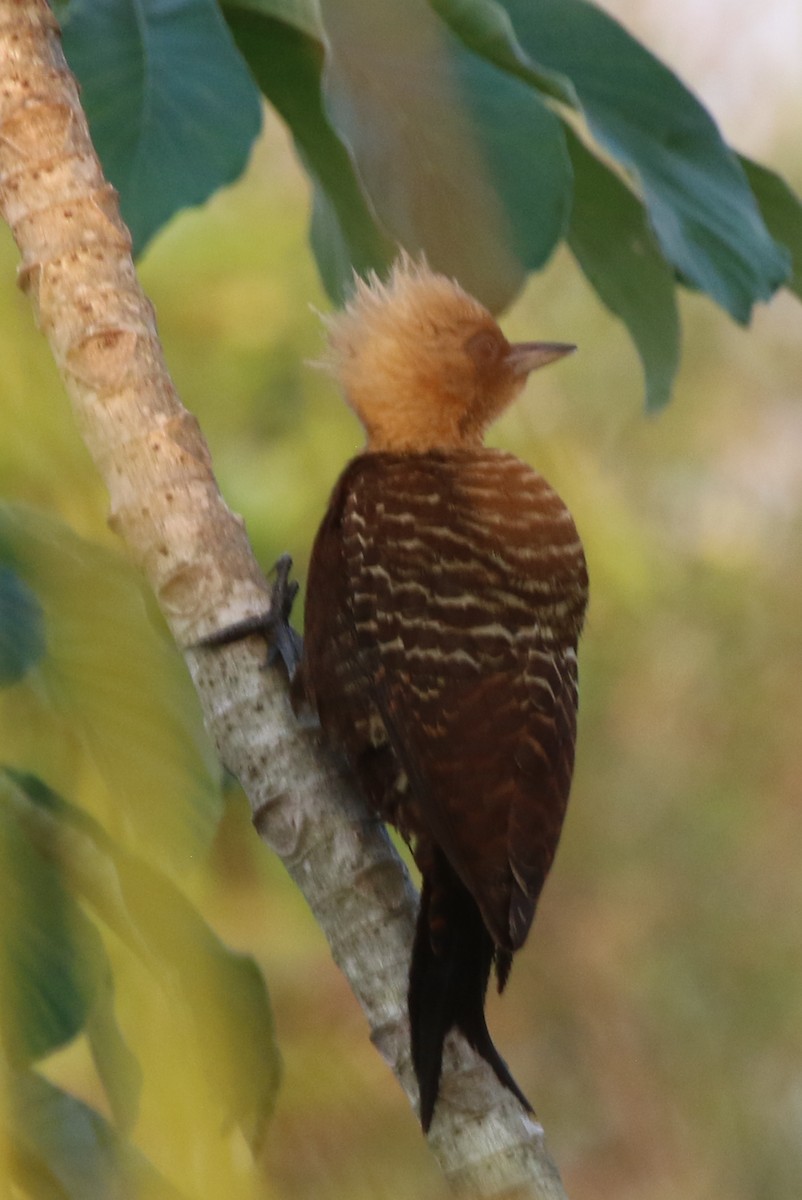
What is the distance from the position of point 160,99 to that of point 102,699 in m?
0.33

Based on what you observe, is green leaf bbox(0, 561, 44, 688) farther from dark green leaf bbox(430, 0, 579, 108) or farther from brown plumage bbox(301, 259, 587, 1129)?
dark green leaf bbox(430, 0, 579, 108)

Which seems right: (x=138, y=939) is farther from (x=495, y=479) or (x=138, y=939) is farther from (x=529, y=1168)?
(x=495, y=479)

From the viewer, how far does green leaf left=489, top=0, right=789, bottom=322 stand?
73 cm

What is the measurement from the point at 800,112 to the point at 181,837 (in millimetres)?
1441

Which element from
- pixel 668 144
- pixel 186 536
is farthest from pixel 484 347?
pixel 186 536

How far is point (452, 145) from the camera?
→ 71 centimetres

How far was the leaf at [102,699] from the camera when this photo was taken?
1.72 ft

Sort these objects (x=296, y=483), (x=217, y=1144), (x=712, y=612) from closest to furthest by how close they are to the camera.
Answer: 1. (x=217, y=1144)
2. (x=296, y=483)
3. (x=712, y=612)

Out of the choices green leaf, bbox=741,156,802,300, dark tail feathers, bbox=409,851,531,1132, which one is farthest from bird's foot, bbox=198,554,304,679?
green leaf, bbox=741,156,802,300

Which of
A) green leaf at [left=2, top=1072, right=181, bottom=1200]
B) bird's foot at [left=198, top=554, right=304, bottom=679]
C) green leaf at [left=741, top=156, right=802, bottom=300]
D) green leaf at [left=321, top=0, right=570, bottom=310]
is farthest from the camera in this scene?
green leaf at [left=741, top=156, right=802, bottom=300]

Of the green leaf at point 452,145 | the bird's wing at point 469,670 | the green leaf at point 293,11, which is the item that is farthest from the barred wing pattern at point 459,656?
the green leaf at point 293,11

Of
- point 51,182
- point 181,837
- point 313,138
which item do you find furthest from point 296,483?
point 181,837

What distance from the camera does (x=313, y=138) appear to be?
30.1 inches

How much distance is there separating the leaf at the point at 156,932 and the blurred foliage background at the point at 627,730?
293mm
